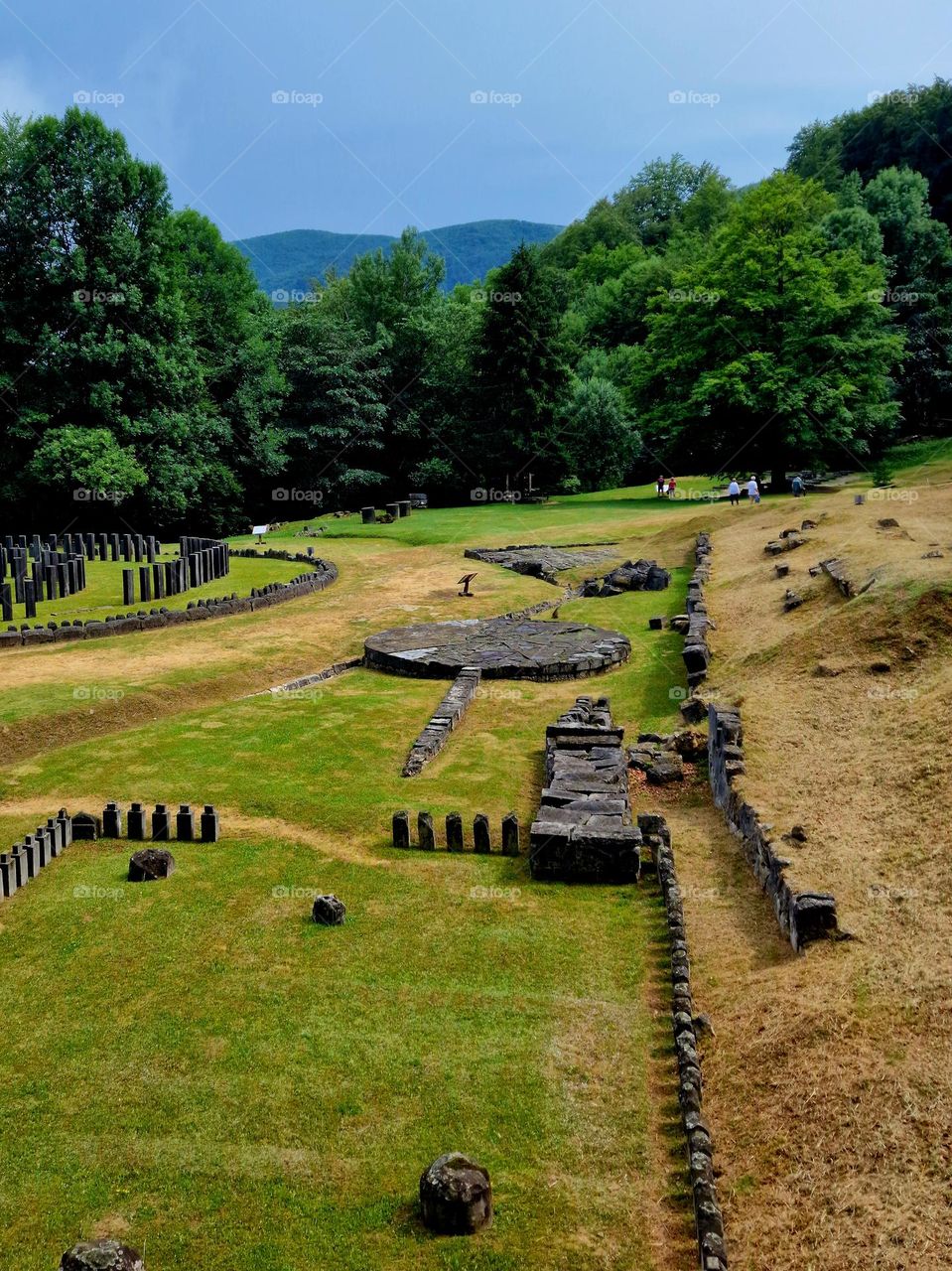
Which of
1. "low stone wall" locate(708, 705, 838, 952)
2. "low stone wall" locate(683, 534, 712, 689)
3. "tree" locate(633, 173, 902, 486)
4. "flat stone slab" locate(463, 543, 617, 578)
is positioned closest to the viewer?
"low stone wall" locate(708, 705, 838, 952)

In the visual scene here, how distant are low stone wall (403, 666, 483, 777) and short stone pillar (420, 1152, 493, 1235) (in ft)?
29.1

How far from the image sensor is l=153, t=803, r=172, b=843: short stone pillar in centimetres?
1323

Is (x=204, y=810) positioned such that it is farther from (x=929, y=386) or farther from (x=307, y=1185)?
(x=929, y=386)

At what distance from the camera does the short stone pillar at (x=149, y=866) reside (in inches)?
475

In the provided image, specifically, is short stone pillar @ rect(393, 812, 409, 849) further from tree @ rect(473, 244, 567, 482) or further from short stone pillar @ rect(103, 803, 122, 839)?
tree @ rect(473, 244, 567, 482)

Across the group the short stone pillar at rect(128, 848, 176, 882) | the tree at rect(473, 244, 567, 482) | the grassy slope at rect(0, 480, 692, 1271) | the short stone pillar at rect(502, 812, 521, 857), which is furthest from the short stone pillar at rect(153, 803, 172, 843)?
the tree at rect(473, 244, 567, 482)

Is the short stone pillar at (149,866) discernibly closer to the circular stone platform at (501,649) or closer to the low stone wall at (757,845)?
the low stone wall at (757,845)

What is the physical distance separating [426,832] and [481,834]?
0.71m

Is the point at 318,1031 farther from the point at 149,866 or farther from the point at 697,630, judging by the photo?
the point at 697,630

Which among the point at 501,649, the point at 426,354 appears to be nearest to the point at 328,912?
the point at 501,649

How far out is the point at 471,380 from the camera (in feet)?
184

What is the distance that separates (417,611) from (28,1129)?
20.0 metres

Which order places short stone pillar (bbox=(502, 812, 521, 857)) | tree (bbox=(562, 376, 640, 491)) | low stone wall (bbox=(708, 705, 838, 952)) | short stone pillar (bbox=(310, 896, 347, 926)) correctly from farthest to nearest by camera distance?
1. tree (bbox=(562, 376, 640, 491))
2. short stone pillar (bbox=(502, 812, 521, 857))
3. short stone pillar (bbox=(310, 896, 347, 926))
4. low stone wall (bbox=(708, 705, 838, 952))

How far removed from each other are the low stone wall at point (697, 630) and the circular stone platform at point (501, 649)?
5.28 ft
